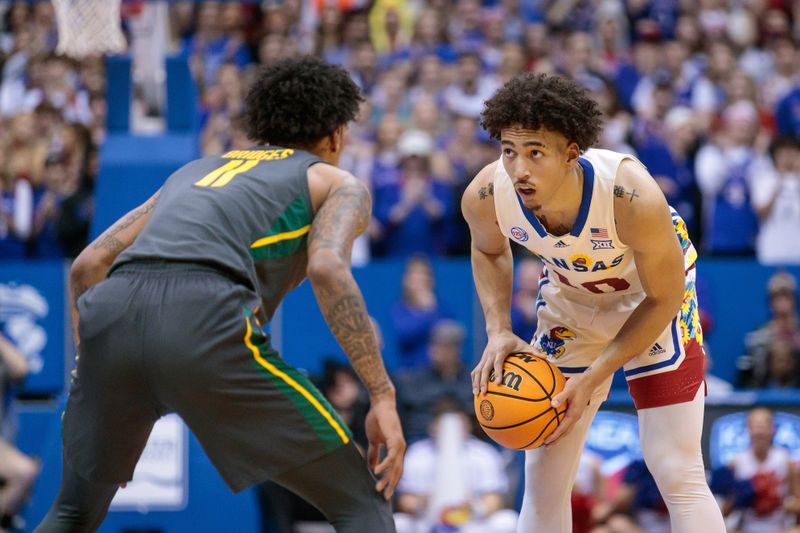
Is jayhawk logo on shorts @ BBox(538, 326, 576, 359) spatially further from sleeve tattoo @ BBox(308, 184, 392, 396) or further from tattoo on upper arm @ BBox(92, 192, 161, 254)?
tattoo on upper arm @ BBox(92, 192, 161, 254)

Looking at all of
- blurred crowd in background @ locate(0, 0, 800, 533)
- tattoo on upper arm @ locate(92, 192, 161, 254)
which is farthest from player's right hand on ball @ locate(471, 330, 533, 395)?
blurred crowd in background @ locate(0, 0, 800, 533)

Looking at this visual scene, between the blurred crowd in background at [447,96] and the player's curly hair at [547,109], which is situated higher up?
the player's curly hair at [547,109]

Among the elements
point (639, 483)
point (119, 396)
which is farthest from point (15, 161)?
point (119, 396)

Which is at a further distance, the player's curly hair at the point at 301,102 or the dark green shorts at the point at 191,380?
the player's curly hair at the point at 301,102

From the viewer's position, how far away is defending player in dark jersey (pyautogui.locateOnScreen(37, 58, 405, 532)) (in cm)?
398

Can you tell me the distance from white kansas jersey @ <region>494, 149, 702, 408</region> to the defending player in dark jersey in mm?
813

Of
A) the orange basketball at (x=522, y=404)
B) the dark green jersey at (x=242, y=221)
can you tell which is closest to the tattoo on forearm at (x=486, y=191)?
the orange basketball at (x=522, y=404)

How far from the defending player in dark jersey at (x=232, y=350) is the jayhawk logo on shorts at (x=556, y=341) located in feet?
3.89

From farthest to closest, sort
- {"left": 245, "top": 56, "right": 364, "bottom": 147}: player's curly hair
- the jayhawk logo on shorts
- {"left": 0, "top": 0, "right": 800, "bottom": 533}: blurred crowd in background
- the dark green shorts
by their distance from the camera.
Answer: {"left": 0, "top": 0, "right": 800, "bottom": 533}: blurred crowd in background < the jayhawk logo on shorts < {"left": 245, "top": 56, "right": 364, "bottom": 147}: player's curly hair < the dark green shorts

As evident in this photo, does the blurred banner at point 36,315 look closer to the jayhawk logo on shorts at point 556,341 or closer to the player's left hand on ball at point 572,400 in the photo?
the jayhawk logo on shorts at point 556,341

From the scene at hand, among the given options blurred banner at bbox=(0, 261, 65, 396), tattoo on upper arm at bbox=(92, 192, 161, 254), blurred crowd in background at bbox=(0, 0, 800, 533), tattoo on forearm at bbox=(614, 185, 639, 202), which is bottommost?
blurred banner at bbox=(0, 261, 65, 396)

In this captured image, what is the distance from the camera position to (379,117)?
11.8 metres

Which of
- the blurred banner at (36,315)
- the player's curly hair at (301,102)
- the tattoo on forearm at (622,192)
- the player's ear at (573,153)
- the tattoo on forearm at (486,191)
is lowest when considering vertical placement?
the blurred banner at (36,315)

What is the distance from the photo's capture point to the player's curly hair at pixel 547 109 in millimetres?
4473
